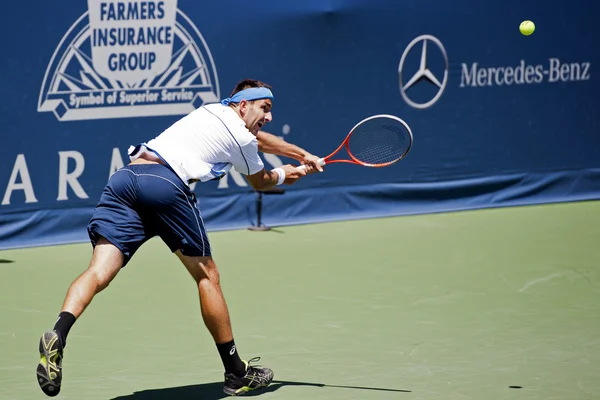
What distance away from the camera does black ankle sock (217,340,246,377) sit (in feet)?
16.8

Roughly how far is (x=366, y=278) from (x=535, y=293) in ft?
3.76

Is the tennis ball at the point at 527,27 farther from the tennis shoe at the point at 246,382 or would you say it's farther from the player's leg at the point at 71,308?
the player's leg at the point at 71,308

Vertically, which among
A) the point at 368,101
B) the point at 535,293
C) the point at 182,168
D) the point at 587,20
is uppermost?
the point at 587,20

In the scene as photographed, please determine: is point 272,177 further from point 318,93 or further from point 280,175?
point 318,93

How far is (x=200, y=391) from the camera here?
17.0ft

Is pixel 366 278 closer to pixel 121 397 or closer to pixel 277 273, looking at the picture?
pixel 277 273

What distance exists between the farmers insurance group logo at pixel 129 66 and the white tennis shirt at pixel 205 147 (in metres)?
3.65

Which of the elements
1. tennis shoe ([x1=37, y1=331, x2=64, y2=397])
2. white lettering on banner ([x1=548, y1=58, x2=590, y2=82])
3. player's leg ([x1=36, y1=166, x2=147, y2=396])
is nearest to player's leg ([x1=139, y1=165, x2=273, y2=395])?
player's leg ([x1=36, y1=166, x2=147, y2=396])

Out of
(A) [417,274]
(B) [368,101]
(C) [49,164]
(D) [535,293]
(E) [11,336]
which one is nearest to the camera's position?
(E) [11,336]

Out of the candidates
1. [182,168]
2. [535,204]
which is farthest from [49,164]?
[535,204]

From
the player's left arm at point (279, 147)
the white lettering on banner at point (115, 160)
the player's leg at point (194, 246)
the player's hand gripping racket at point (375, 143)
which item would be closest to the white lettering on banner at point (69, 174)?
the white lettering on banner at point (115, 160)

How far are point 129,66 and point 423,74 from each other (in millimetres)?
2699

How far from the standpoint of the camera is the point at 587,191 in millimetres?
10750

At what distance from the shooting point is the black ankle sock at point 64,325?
4.61m
